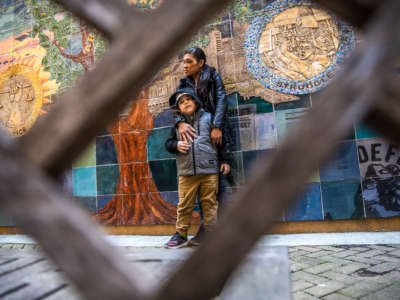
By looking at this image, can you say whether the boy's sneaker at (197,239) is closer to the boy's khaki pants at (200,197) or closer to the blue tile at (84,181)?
the boy's khaki pants at (200,197)

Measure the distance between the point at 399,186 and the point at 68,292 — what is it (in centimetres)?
325

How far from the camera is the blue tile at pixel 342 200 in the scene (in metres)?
3.03

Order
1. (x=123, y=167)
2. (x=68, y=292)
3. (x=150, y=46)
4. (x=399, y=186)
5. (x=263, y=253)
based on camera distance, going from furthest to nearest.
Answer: (x=123, y=167)
(x=399, y=186)
(x=263, y=253)
(x=68, y=292)
(x=150, y=46)

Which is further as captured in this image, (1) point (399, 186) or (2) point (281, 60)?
(2) point (281, 60)

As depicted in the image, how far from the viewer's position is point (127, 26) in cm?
61

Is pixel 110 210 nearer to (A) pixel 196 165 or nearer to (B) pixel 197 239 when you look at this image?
(B) pixel 197 239

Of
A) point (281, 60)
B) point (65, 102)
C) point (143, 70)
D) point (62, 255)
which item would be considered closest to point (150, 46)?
point (143, 70)

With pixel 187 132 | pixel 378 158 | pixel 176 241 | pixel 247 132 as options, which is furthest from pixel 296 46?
pixel 176 241

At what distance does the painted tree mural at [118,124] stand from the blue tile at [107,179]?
0.26 ft

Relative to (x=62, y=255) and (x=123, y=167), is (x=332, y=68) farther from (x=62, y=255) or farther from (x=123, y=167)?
(x=62, y=255)

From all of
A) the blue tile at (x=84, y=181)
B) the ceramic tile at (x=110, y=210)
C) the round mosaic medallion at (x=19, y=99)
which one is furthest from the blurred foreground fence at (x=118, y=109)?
the round mosaic medallion at (x=19, y=99)

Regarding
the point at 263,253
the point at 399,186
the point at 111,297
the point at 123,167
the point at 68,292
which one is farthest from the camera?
the point at 123,167

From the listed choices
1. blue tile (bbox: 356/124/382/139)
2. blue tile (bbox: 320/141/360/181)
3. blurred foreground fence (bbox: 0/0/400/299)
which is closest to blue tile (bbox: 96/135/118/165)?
blue tile (bbox: 320/141/360/181)

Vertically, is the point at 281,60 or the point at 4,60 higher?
the point at 4,60
